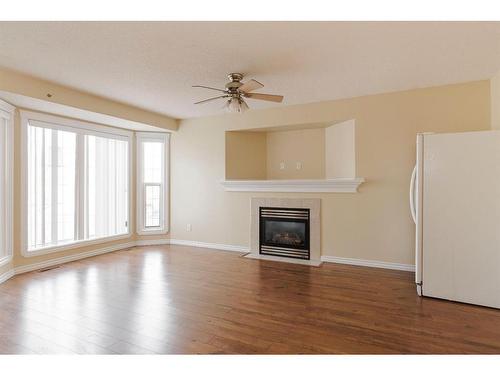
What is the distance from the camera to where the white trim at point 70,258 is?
3955 millimetres

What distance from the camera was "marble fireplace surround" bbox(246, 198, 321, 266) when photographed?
177 inches

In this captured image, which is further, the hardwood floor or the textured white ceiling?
the textured white ceiling

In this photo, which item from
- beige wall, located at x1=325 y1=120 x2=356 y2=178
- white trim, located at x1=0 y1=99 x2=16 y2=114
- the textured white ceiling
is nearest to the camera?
the textured white ceiling

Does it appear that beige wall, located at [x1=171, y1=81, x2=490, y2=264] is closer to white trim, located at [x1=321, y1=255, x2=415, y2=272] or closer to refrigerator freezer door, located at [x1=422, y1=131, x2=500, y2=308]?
white trim, located at [x1=321, y1=255, x2=415, y2=272]

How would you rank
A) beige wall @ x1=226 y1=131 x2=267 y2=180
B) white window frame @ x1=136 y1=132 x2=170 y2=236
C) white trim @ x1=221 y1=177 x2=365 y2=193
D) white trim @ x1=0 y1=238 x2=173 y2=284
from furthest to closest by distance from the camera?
white window frame @ x1=136 y1=132 x2=170 y2=236
beige wall @ x1=226 y1=131 x2=267 y2=180
white trim @ x1=221 y1=177 x2=365 y2=193
white trim @ x1=0 y1=238 x2=173 y2=284

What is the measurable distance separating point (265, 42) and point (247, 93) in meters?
0.71

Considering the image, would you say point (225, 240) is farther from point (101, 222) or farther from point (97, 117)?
point (97, 117)

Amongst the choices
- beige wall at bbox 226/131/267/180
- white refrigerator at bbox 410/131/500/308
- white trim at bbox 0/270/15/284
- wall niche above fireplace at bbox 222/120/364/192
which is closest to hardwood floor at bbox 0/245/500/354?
white trim at bbox 0/270/15/284

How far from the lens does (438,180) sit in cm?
297

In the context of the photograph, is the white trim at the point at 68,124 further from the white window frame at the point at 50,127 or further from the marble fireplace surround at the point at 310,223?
the marble fireplace surround at the point at 310,223

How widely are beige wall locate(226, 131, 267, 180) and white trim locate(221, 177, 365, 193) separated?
29cm

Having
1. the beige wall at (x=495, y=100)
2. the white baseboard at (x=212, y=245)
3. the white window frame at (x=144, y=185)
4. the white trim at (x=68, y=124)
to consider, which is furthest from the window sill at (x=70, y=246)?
the beige wall at (x=495, y=100)

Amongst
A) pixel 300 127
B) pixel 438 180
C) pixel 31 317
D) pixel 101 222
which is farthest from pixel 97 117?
pixel 438 180

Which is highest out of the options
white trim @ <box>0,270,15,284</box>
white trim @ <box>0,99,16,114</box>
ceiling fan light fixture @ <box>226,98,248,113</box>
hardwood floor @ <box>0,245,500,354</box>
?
white trim @ <box>0,99,16,114</box>
